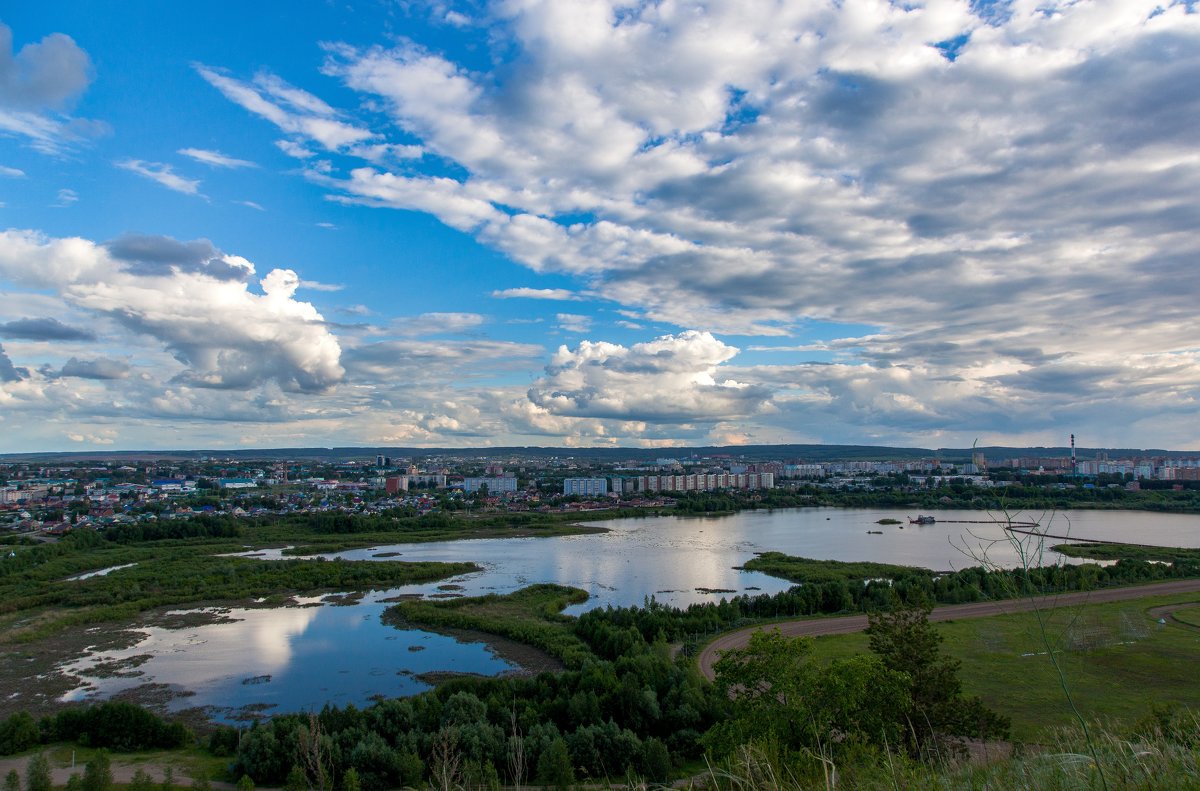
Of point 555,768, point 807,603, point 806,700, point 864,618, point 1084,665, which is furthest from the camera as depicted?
point 807,603

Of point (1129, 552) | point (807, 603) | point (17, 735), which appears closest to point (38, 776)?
point (17, 735)

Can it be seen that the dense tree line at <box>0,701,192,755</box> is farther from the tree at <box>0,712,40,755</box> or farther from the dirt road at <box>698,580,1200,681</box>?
the dirt road at <box>698,580,1200,681</box>

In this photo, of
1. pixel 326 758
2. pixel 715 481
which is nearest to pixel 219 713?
pixel 326 758

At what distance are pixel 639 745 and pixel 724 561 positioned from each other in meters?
20.6

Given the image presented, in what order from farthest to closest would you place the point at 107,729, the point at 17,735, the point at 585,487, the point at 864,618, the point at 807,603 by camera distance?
the point at 585,487 < the point at 807,603 < the point at 864,618 < the point at 107,729 < the point at 17,735

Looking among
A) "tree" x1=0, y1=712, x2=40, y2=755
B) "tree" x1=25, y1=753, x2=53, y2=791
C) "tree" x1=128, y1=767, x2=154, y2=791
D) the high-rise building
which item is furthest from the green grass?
the high-rise building

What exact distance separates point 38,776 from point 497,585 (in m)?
16.2

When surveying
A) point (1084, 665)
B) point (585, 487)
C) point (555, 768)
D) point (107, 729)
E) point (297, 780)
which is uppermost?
point (585, 487)

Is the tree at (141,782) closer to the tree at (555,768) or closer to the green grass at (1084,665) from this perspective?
the tree at (555,768)

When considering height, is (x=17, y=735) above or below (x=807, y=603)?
below

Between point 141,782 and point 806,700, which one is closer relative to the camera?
point 806,700

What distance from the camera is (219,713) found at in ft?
41.5

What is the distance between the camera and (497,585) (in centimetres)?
2458

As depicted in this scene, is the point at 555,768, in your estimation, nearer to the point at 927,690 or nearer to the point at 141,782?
the point at 927,690
